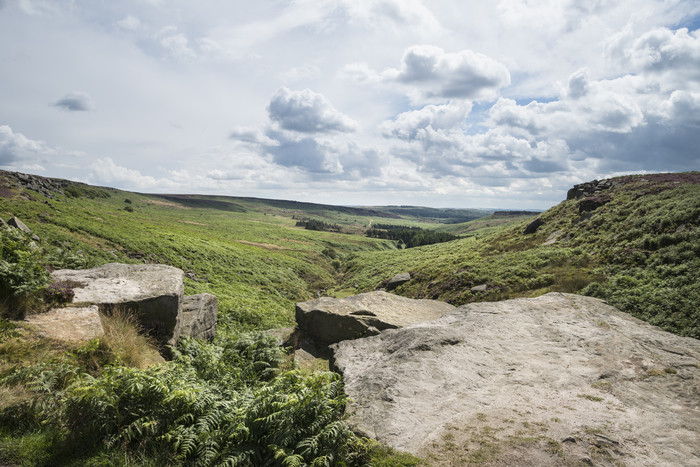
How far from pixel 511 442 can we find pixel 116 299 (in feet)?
43.0

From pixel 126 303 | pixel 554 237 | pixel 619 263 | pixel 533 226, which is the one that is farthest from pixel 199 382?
pixel 533 226

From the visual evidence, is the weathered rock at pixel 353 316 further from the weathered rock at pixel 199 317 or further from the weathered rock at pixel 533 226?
the weathered rock at pixel 533 226

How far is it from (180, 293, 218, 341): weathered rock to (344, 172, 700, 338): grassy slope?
21.4m

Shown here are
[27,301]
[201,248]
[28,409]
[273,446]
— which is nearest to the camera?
[273,446]

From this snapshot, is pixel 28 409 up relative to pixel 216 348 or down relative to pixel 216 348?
up

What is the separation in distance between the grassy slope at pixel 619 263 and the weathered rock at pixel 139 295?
832 inches

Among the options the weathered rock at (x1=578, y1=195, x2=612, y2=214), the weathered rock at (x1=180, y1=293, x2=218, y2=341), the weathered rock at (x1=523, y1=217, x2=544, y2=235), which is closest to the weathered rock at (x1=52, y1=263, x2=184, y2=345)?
the weathered rock at (x1=180, y1=293, x2=218, y2=341)

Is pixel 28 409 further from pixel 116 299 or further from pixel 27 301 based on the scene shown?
pixel 116 299

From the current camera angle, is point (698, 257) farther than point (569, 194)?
No

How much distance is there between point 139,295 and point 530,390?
13.6 meters

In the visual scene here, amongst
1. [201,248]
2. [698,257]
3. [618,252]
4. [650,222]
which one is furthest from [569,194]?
[201,248]

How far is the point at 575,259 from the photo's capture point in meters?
30.7

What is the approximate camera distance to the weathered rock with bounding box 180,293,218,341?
14.9 metres

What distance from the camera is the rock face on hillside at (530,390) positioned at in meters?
5.73
